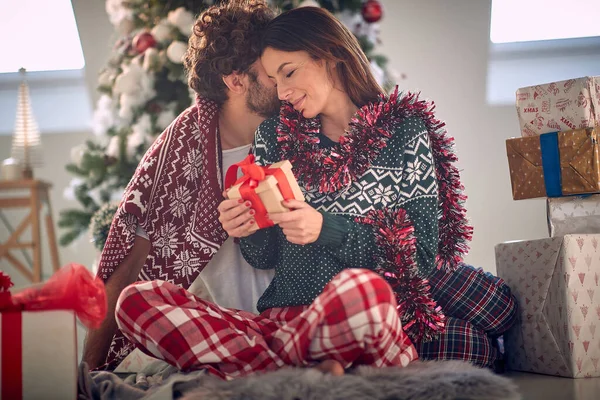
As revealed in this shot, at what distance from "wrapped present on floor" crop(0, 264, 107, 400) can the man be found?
54 cm

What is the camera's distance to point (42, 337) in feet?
4.24

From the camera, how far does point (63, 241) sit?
9.56 feet

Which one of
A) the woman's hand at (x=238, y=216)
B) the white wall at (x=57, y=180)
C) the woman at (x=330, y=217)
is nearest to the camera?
the woman at (x=330, y=217)

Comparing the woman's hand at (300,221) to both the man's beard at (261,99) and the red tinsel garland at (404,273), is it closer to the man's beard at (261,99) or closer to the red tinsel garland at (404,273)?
the red tinsel garland at (404,273)

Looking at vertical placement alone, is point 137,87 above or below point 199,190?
above

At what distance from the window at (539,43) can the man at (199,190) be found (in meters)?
1.75

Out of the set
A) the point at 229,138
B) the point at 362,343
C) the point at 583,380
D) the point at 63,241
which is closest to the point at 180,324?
the point at 362,343

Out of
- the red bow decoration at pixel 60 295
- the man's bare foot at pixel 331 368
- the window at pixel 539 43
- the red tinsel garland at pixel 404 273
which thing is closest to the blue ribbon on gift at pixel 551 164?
the red tinsel garland at pixel 404 273

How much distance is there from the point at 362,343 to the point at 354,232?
34 cm

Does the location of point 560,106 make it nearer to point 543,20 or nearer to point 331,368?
point 331,368

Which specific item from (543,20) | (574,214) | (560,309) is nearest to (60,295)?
(560,309)

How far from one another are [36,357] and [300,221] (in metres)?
0.60

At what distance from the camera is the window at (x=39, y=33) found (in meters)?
3.71

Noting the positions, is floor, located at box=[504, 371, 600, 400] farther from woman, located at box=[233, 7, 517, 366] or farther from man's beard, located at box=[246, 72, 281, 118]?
man's beard, located at box=[246, 72, 281, 118]
